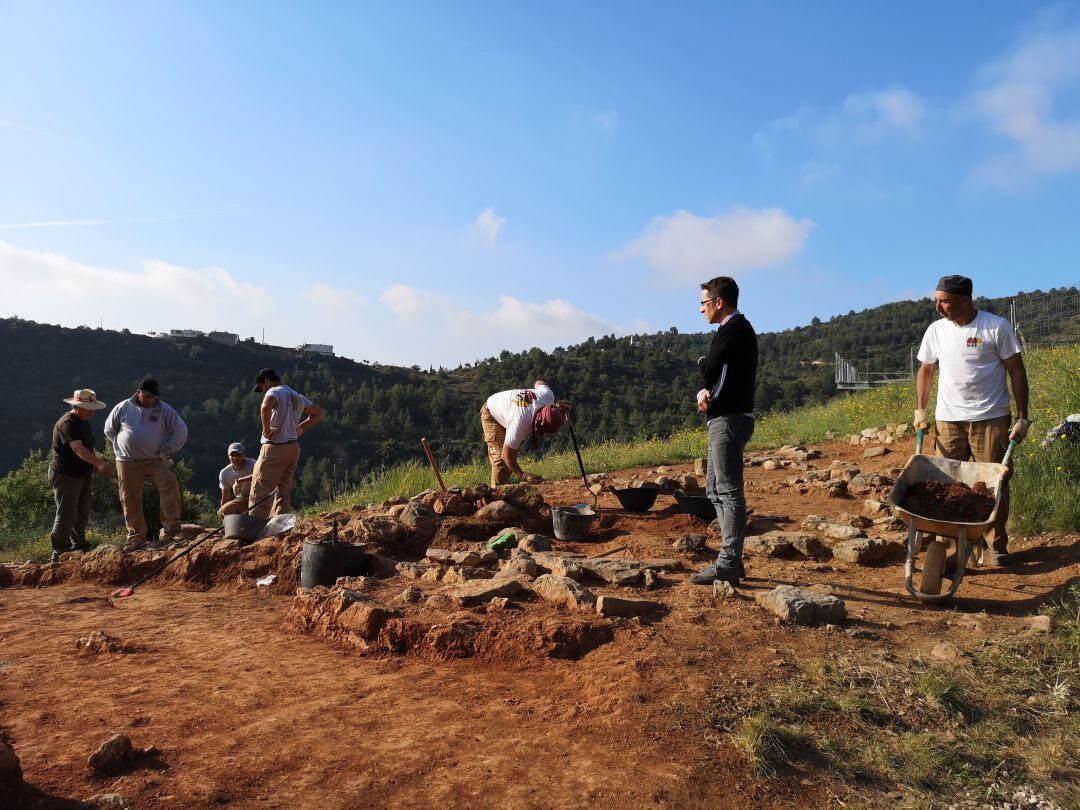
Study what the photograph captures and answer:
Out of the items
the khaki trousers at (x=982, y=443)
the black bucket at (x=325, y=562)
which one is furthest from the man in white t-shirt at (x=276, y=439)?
the khaki trousers at (x=982, y=443)

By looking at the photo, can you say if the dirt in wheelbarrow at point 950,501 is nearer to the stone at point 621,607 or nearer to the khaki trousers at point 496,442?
the stone at point 621,607

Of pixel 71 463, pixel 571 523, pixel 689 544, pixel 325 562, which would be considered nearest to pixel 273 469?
pixel 325 562

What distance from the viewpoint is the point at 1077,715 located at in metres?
2.93

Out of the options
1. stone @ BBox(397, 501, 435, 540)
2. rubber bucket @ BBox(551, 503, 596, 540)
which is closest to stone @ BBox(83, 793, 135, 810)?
stone @ BBox(397, 501, 435, 540)

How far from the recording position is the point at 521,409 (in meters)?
6.76

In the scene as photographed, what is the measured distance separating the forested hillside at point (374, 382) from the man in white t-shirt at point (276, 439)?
1973 cm

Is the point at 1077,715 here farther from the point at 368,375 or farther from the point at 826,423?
the point at 368,375

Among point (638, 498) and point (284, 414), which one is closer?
point (284, 414)

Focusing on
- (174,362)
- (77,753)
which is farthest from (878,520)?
(174,362)

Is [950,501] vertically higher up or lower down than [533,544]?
higher up

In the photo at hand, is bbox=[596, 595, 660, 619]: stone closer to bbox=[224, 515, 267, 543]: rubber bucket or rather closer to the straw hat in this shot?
bbox=[224, 515, 267, 543]: rubber bucket

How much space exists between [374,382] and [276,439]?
53045 mm

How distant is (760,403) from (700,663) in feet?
96.3

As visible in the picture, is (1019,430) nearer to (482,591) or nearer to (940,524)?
(940,524)
